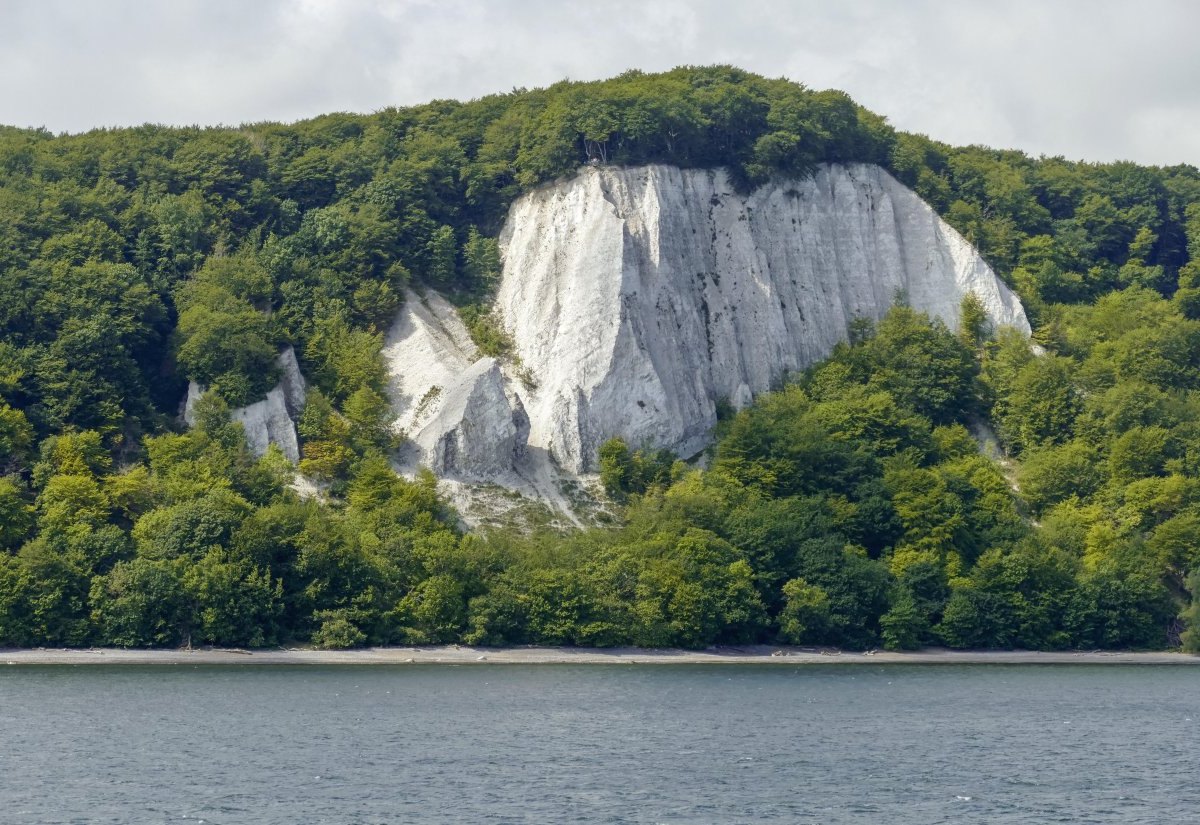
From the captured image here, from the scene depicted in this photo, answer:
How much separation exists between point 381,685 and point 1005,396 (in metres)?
49.4

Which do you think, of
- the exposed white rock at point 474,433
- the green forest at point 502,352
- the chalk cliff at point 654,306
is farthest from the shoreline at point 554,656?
the exposed white rock at point 474,433

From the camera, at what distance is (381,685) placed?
248 feet

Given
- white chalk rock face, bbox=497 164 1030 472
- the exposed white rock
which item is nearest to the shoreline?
the exposed white rock

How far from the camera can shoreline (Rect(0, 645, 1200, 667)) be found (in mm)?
79750

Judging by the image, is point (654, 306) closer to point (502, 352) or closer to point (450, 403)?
point (502, 352)

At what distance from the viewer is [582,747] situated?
60.2 m

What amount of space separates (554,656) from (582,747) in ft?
84.0

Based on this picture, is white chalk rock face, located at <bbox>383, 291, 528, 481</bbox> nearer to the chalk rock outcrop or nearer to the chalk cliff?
the chalk cliff

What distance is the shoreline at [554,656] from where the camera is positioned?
79750 mm

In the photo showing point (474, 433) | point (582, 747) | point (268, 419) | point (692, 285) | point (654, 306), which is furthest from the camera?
point (692, 285)

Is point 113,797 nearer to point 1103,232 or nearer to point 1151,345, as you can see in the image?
point 1151,345

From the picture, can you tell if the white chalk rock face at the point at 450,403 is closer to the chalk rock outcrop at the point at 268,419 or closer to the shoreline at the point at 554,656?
the chalk rock outcrop at the point at 268,419

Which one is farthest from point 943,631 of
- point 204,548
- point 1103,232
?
point 1103,232

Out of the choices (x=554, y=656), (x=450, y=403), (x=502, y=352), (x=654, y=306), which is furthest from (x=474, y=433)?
(x=654, y=306)
